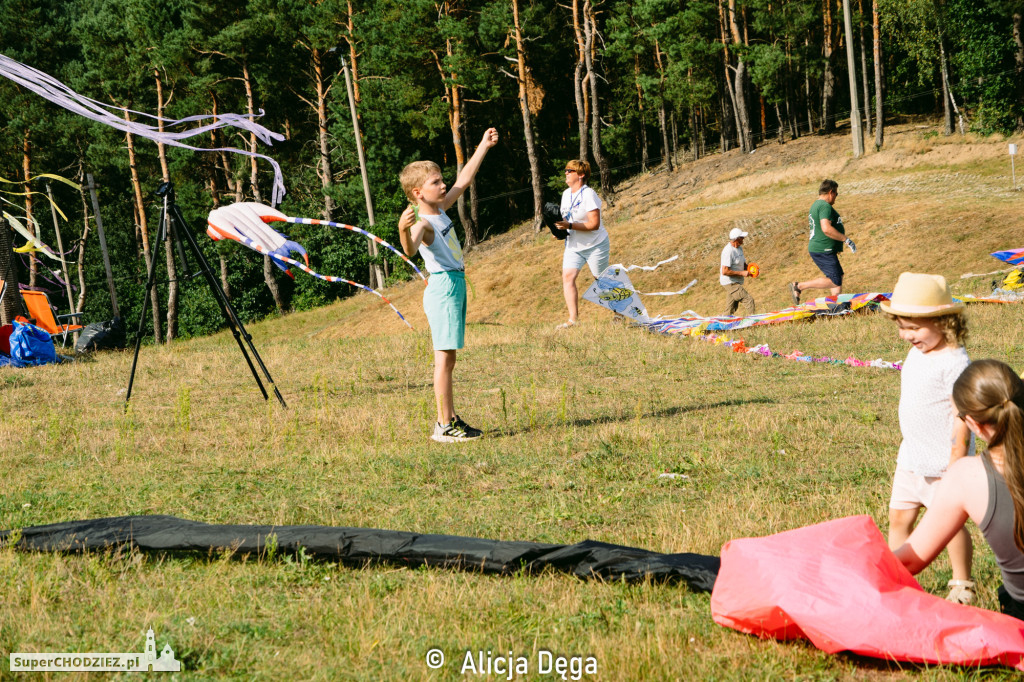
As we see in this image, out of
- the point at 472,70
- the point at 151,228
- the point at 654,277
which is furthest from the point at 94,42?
the point at 654,277

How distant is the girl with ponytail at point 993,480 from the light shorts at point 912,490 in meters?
0.53

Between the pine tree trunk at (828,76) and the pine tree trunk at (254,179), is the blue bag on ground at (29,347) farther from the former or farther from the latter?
the pine tree trunk at (828,76)

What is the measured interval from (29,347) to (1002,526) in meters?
16.0

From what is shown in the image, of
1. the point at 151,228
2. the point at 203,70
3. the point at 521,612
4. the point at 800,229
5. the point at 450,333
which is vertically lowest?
the point at 521,612

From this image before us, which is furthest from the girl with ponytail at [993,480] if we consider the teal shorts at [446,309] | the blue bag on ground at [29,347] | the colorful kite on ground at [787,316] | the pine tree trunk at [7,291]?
the pine tree trunk at [7,291]

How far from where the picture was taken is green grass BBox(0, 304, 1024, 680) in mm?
3406

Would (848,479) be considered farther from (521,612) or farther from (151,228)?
(151,228)

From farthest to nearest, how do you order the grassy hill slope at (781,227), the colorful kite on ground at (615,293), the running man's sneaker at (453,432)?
the grassy hill slope at (781,227)
the colorful kite on ground at (615,293)
the running man's sneaker at (453,432)

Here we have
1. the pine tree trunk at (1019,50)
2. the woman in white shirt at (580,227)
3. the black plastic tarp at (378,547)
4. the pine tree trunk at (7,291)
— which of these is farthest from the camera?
the pine tree trunk at (1019,50)

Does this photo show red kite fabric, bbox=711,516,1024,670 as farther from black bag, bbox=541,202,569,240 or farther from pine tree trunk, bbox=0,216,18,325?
pine tree trunk, bbox=0,216,18,325

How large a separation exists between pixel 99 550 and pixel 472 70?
120ft

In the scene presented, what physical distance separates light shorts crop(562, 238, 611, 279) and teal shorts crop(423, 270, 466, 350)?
18.3 ft

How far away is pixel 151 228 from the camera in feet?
181

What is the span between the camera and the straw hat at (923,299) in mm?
3797
